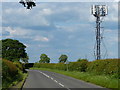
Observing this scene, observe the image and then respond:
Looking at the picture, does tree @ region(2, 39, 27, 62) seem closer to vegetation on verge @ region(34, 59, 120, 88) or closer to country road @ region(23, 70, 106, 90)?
vegetation on verge @ region(34, 59, 120, 88)

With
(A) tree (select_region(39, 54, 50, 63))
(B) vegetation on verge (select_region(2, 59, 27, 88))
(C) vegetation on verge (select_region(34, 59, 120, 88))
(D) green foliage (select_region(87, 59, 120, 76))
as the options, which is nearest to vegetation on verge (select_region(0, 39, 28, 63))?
(C) vegetation on verge (select_region(34, 59, 120, 88))

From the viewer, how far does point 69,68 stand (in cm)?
6119

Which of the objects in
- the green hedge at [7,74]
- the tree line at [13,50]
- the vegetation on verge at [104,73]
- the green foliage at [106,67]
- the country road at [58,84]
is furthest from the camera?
the tree line at [13,50]

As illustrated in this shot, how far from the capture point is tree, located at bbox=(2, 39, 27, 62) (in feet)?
273

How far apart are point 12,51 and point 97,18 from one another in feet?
110

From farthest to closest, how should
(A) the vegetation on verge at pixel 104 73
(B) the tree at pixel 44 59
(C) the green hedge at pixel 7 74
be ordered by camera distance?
(B) the tree at pixel 44 59
(A) the vegetation on verge at pixel 104 73
(C) the green hedge at pixel 7 74

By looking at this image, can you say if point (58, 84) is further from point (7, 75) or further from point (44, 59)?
point (44, 59)

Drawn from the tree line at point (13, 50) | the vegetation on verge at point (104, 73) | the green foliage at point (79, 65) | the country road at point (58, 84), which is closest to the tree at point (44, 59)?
the tree line at point (13, 50)

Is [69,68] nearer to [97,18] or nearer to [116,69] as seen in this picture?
[97,18]

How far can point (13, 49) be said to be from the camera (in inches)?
3346

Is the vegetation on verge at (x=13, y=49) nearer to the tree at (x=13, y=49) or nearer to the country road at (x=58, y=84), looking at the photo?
the tree at (x=13, y=49)

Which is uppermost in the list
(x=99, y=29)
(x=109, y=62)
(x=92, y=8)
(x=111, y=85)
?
(x=92, y=8)

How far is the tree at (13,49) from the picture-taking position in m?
83.1

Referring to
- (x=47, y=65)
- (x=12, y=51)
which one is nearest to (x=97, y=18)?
(x=12, y=51)
